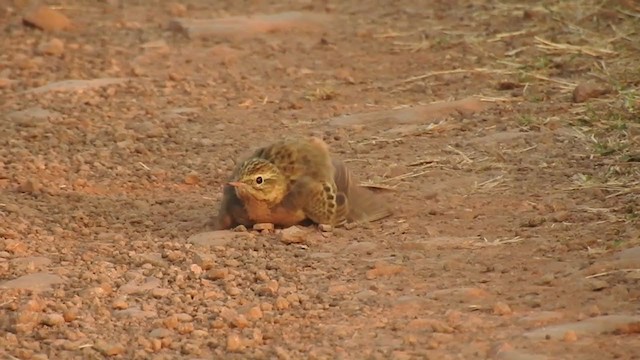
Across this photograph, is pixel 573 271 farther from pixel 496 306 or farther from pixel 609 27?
pixel 609 27

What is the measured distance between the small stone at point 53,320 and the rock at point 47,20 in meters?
5.39

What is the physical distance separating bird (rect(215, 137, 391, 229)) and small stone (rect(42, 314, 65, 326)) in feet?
4.19

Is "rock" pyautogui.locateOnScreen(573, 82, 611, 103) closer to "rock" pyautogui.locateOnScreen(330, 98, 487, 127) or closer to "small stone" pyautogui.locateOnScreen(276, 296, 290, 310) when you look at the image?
"rock" pyautogui.locateOnScreen(330, 98, 487, 127)

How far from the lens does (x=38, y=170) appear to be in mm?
7336

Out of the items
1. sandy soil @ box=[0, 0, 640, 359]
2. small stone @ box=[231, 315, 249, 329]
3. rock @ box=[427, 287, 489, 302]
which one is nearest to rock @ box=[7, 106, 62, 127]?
sandy soil @ box=[0, 0, 640, 359]

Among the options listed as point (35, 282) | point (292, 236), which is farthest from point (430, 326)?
point (35, 282)

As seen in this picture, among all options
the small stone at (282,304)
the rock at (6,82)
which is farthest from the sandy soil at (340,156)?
the rock at (6,82)

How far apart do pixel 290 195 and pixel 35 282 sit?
124 cm

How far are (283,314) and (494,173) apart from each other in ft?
6.49

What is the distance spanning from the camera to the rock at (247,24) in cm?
998

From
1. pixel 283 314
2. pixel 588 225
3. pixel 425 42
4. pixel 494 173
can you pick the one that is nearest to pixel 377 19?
pixel 425 42

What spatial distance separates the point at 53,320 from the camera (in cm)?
515

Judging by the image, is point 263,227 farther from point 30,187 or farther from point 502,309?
point 502,309

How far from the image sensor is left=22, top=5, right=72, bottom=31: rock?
10297 millimetres
